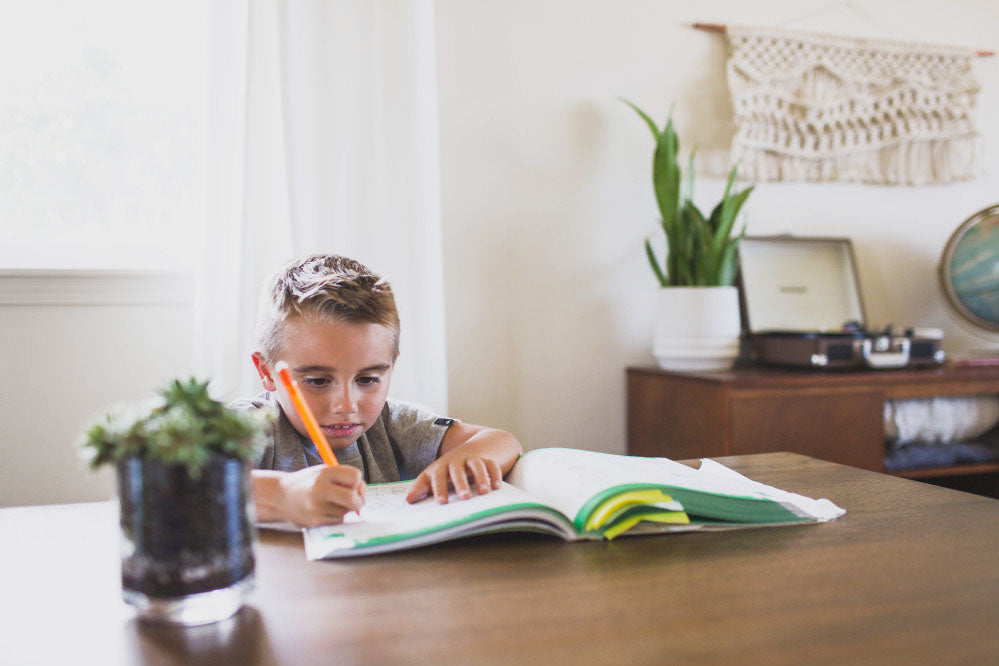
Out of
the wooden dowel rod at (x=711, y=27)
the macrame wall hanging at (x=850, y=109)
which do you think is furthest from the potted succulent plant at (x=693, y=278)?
the wooden dowel rod at (x=711, y=27)

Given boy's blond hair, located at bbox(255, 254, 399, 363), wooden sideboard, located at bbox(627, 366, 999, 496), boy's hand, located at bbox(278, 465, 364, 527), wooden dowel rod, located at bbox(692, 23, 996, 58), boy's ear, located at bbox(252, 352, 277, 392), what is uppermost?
wooden dowel rod, located at bbox(692, 23, 996, 58)

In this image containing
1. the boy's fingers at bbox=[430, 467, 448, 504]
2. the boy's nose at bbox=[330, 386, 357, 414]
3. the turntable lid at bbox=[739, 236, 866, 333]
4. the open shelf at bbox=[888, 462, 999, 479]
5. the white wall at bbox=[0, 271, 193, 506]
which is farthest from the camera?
the turntable lid at bbox=[739, 236, 866, 333]

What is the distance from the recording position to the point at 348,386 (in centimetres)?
107

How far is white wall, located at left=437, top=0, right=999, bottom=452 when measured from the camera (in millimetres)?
2117

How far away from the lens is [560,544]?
694 mm

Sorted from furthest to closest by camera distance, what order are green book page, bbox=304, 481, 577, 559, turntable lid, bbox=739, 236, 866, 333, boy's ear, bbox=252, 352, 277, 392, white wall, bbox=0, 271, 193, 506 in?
1. turntable lid, bbox=739, 236, 866, 333
2. white wall, bbox=0, 271, 193, 506
3. boy's ear, bbox=252, 352, 277, 392
4. green book page, bbox=304, 481, 577, 559

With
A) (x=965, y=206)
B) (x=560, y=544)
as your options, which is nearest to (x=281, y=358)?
(x=560, y=544)

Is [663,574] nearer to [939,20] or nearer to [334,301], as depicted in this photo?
[334,301]

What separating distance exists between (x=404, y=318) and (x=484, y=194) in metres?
0.44

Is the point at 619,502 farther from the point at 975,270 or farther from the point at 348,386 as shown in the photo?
the point at 975,270

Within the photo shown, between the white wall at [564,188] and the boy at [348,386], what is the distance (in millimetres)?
865

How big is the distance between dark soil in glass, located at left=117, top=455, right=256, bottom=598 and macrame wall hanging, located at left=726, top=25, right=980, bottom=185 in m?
→ 2.08

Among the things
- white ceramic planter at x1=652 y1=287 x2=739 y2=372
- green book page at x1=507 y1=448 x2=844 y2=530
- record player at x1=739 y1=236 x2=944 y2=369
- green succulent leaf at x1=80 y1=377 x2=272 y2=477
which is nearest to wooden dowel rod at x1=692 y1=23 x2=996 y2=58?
record player at x1=739 y1=236 x2=944 y2=369

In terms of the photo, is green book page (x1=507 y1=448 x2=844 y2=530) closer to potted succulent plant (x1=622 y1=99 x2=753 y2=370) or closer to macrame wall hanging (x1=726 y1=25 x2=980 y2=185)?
potted succulent plant (x1=622 y1=99 x2=753 y2=370)
